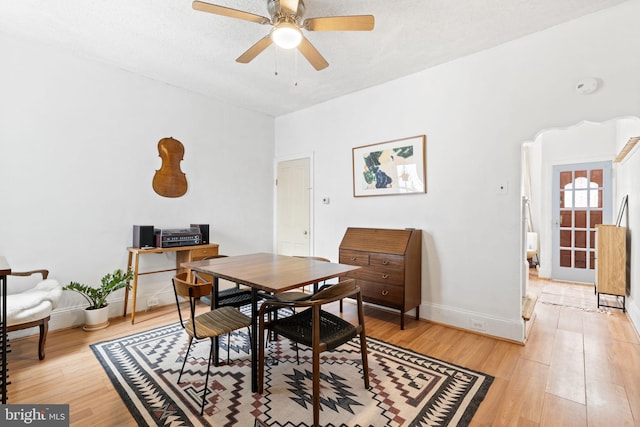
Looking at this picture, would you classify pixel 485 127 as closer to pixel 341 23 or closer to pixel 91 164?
pixel 341 23

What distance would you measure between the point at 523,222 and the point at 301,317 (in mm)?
2314

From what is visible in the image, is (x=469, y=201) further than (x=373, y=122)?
No

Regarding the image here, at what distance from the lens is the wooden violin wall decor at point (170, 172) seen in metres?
3.65

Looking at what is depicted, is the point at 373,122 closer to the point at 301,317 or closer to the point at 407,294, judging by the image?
the point at 407,294

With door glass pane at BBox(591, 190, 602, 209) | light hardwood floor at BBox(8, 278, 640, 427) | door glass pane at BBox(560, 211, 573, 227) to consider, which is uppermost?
door glass pane at BBox(591, 190, 602, 209)

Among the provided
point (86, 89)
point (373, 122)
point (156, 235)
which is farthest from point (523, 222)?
point (86, 89)

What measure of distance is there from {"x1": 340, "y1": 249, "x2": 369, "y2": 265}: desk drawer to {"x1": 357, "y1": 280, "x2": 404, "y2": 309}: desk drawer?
0.23 meters

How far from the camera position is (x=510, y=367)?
90.4 inches

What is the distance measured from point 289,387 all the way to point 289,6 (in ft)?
8.49

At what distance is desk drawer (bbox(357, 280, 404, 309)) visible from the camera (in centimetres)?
305

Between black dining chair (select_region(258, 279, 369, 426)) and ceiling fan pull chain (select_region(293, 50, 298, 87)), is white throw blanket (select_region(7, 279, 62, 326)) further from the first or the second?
ceiling fan pull chain (select_region(293, 50, 298, 87))

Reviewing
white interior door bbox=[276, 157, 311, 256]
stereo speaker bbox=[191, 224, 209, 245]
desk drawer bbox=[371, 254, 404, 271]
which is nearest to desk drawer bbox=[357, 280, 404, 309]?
desk drawer bbox=[371, 254, 404, 271]

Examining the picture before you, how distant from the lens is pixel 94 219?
10.5 ft

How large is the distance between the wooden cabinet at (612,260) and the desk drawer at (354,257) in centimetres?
304
